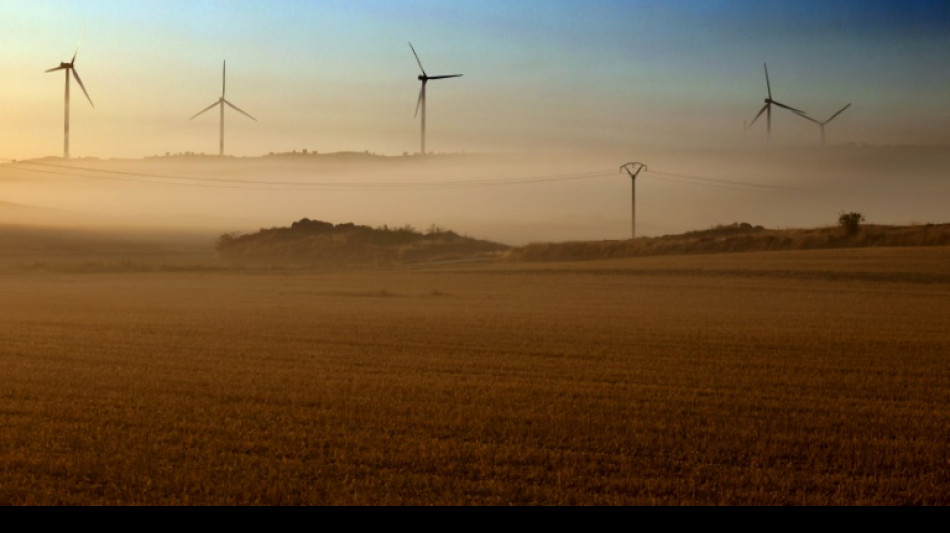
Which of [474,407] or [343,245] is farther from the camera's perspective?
[343,245]

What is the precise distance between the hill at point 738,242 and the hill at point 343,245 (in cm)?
1818

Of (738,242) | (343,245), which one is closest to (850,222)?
(738,242)

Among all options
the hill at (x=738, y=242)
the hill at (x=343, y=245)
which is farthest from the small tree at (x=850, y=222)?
the hill at (x=343, y=245)

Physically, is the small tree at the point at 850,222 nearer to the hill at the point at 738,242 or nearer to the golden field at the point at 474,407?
the hill at the point at 738,242

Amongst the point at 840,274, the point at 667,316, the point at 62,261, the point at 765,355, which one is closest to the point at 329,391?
the point at 765,355

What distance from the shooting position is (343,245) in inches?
4392

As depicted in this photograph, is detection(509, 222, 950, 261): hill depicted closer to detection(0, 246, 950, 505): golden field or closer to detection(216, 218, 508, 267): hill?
detection(216, 218, 508, 267): hill

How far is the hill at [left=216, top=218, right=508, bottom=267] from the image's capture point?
10656 centimetres

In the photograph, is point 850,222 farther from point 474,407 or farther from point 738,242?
point 474,407

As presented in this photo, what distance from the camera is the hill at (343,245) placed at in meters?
107

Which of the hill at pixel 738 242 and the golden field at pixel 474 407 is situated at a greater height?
the hill at pixel 738 242

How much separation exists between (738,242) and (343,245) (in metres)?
46.8
